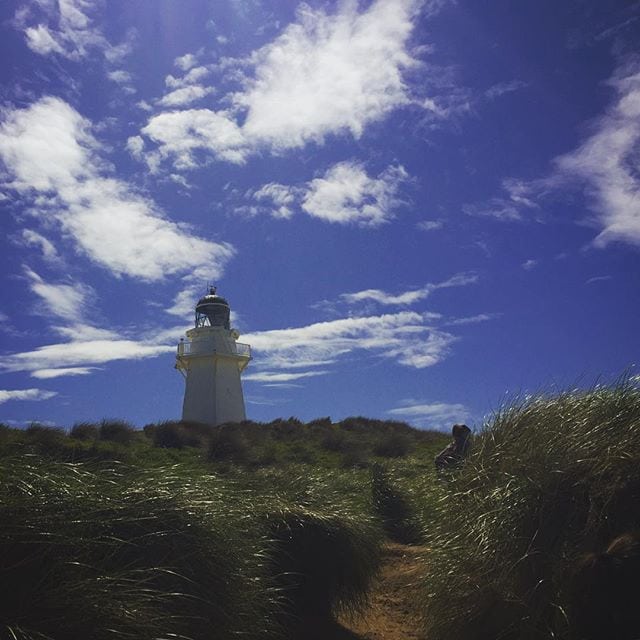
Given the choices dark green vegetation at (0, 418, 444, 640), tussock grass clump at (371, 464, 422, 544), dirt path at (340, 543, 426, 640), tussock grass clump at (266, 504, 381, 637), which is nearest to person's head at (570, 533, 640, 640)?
dirt path at (340, 543, 426, 640)

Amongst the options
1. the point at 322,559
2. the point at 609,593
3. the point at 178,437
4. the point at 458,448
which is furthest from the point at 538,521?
the point at 178,437

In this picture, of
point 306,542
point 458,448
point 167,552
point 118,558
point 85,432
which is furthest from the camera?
point 85,432

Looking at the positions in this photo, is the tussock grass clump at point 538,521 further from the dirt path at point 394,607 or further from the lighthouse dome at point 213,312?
the lighthouse dome at point 213,312

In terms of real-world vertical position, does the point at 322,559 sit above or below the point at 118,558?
below

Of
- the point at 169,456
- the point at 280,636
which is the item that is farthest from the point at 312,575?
the point at 169,456

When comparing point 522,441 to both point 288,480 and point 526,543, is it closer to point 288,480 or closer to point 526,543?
point 526,543

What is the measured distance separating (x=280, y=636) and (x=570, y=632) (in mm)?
2367

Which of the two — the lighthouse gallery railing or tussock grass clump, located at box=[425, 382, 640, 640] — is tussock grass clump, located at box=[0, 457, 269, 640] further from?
the lighthouse gallery railing

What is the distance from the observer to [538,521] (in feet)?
15.1

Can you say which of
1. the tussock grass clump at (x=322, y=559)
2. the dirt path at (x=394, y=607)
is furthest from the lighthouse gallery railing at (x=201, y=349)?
the tussock grass clump at (x=322, y=559)

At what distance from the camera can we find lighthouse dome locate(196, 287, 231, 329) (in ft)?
107

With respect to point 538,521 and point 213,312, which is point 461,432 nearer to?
point 538,521

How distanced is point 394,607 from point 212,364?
25.4m

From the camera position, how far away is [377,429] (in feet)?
96.9
